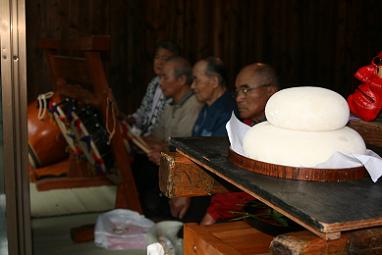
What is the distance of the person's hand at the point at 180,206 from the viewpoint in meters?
3.20

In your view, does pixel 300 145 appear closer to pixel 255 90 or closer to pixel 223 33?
pixel 255 90

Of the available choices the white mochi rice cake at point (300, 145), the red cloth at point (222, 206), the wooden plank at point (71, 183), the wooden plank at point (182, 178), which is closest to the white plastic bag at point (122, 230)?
the red cloth at point (222, 206)

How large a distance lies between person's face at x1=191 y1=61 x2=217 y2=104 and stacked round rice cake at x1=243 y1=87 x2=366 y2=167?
2389 mm

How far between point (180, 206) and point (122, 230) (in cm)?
37

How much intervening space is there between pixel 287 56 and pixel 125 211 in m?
3.73

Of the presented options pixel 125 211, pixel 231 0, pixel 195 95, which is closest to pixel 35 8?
pixel 231 0

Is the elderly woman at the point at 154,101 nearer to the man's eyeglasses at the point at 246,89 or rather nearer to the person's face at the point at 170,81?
the person's face at the point at 170,81

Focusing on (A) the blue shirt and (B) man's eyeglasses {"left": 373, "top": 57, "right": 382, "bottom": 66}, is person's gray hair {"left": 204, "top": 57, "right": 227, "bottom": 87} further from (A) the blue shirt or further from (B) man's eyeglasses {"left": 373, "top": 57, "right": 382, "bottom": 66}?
(B) man's eyeglasses {"left": 373, "top": 57, "right": 382, "bottom": 66}

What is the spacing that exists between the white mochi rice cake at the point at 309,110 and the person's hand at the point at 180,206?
2.17 m

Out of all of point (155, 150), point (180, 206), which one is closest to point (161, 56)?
point (155, 150)

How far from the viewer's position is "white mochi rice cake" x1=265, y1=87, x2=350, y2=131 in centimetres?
103

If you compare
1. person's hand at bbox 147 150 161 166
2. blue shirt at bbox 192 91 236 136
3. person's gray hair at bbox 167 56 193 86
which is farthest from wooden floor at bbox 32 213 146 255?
person's gray hair at bbox 167 56 193 86

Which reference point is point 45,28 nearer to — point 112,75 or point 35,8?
point 35,8

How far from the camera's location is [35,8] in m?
5.50
